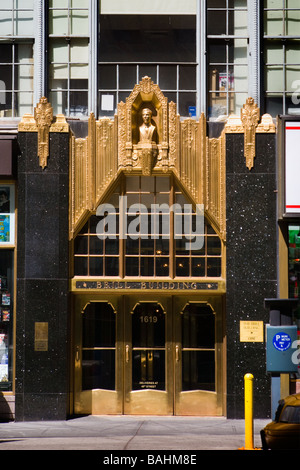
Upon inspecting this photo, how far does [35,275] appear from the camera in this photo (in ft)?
55.1

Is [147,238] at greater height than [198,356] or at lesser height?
greater

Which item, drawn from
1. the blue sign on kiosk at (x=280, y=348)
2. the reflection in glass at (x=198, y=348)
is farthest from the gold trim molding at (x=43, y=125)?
the blue sign on kiosk at (x=280, y=348)

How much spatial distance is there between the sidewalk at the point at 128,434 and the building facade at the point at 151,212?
1.27 feet

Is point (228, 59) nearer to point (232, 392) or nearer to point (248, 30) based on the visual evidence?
point (248, 30)

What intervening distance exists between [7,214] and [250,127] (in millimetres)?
5161

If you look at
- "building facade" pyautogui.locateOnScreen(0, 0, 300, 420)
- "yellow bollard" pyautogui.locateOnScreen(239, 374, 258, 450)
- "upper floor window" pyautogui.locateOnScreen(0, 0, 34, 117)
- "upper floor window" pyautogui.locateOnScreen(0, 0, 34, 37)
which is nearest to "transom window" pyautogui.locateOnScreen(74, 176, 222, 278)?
"building facade" pyautogui.locateOnScreen(0, 0, 300, 420)

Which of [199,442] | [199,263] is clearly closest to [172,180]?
[199,263]

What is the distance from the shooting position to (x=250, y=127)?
16875 mm

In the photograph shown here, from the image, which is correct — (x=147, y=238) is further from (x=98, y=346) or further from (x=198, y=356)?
(x=198, y=356)

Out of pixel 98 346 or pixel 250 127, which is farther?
pixel 98 346

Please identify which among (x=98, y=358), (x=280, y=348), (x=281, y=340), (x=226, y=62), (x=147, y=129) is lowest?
(x=98, y=358)

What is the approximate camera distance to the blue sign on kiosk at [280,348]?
13.5m

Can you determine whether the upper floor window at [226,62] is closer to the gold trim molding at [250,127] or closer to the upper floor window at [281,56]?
the upper floor window at [281,56]

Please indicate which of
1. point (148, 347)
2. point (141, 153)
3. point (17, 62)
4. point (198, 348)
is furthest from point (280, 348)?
point (17, 62)
